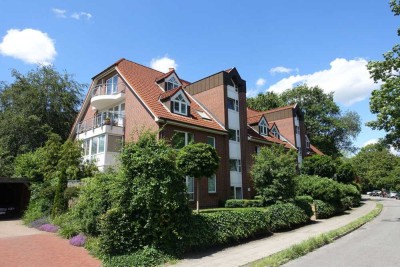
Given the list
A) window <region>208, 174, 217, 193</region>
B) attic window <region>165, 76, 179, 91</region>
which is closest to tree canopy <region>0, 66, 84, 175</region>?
attic window <region>165, 76, 179, 91</region>

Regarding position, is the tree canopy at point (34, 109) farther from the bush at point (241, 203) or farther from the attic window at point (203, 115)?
the bush at point (241, 203)

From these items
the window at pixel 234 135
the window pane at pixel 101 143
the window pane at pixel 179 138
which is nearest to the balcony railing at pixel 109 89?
the window pane at pixel 101 143

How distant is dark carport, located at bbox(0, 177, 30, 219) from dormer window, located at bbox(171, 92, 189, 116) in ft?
43.8

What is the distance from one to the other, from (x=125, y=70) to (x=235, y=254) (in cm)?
1921

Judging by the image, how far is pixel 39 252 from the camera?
11594 mm

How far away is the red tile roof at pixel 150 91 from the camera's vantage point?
22125mm

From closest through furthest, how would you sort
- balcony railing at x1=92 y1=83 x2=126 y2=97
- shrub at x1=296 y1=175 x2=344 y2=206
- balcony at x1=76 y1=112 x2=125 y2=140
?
shrub at x1=296 y1=175 x2=344 y2=206
balcony at x1=76 y1=112 x2=125 y2=140
balcony railing at x1=92 y1=83 x2=126 y2=97

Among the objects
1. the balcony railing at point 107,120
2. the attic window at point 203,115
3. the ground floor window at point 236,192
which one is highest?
the attic window at point 203,115

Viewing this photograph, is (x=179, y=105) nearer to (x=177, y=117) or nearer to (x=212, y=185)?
(x=177, y=117)

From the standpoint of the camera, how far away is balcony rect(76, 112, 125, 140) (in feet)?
75.5

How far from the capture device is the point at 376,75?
2012cm

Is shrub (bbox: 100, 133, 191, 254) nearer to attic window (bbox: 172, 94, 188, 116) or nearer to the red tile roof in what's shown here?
the red tile roof

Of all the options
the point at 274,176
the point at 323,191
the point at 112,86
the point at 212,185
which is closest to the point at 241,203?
the point at 212,185

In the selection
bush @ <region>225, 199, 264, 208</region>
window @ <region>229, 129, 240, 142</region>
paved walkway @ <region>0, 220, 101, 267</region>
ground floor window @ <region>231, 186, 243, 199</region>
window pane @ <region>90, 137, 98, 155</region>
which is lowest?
paved walkway @ <region>0, 220, 101, 267</region>
